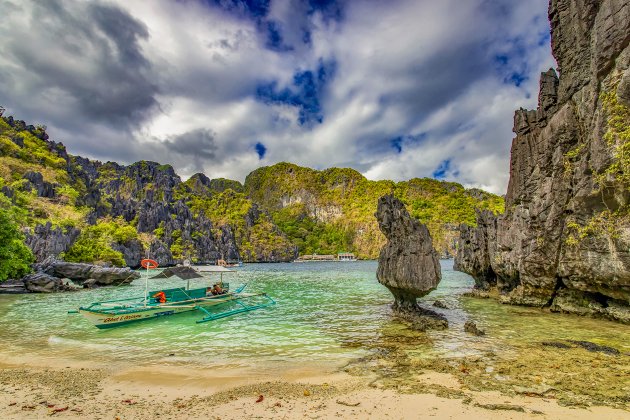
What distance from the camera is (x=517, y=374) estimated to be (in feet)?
32.8

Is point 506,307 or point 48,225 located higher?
point 48,225

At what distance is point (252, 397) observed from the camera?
8.55 metres

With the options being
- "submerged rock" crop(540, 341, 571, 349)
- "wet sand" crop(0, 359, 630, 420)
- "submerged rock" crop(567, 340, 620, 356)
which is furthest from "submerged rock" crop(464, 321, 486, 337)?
"wet sand" crop(0, 359, 630, 420)

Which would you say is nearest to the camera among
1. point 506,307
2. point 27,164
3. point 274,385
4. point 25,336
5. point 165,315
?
point 274,385

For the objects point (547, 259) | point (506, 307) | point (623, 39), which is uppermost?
point (623, 39)

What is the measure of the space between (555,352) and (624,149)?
32.0 ft

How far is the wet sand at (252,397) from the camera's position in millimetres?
7422

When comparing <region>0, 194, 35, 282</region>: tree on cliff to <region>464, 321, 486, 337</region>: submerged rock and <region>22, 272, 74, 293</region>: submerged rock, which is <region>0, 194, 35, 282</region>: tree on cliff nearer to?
→ <region>22, 272, 74, 293</region>: submerged rock

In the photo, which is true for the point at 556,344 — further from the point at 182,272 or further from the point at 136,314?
the point at 182,272

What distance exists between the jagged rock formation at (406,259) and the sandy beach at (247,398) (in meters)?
9.60

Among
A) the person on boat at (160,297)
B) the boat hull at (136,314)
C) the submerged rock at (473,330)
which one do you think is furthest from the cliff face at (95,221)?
the submerged rock at (473,330)

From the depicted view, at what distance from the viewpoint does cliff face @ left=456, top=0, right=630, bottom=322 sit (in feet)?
51.8

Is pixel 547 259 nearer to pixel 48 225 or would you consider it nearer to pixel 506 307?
pixel 506 307

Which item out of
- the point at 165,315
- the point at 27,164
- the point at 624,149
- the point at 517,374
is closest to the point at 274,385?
the point at 517,374
